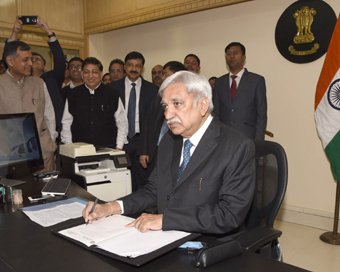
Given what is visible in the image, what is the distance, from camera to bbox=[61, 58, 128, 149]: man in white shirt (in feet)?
10.4

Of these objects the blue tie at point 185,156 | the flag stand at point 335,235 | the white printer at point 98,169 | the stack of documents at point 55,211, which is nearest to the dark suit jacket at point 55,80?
the white printer at point 98,169

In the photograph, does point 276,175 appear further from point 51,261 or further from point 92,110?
point 92,110

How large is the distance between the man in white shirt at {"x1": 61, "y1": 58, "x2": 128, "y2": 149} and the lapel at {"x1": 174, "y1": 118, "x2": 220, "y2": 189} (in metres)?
1.90

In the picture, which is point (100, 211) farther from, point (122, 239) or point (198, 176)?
point (198, 176)

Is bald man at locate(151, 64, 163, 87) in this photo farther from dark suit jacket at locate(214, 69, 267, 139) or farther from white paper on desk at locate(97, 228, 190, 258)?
white paper on desk at locate(97, 228, 190, 258)

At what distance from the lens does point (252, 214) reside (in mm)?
1587

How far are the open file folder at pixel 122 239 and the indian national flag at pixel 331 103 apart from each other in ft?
7.53

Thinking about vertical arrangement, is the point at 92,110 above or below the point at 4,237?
above

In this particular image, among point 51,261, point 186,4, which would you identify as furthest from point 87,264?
point 186,4

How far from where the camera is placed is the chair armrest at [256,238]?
1.18m

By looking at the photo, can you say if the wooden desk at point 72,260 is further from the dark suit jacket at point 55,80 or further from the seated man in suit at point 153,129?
the dark suit jacket at point 55,80

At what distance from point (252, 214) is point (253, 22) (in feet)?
9.70

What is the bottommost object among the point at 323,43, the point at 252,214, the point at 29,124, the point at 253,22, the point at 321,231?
the point at 321,231

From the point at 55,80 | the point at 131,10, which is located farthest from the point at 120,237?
the point at 131,10
